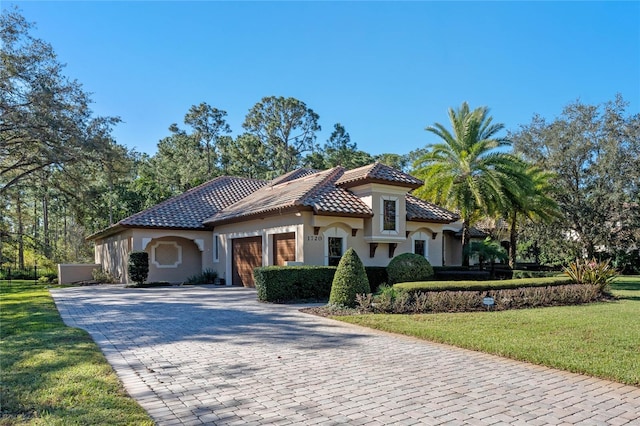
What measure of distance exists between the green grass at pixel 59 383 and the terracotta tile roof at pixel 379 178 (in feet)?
40.9

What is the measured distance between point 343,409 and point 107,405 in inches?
100

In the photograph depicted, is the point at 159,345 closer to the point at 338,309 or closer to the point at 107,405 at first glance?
the point at 107,405

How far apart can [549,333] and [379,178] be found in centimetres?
1069

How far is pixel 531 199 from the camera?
79.3ft

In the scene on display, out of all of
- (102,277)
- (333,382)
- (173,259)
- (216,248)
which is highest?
(216,248)

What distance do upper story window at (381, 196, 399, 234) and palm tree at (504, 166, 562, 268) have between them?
6.43m

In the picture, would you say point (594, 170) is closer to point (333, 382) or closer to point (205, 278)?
point (205, 278)

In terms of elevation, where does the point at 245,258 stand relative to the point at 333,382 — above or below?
above

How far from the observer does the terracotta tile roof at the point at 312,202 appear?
1804 centimetres

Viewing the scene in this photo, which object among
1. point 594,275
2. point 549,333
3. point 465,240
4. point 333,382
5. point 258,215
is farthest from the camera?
point 465,240

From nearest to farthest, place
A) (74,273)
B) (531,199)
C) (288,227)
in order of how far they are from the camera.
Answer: (288,227) < (531,199) < (74,273)

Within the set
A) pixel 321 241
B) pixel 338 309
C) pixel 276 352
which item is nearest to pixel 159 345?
pixel 276 352

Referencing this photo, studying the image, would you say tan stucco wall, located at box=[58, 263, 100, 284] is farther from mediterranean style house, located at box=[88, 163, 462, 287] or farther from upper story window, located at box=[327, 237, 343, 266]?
upper story window, located at box=[327, 237, 343, 266]

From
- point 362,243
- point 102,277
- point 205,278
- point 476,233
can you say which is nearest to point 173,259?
point 205,278
